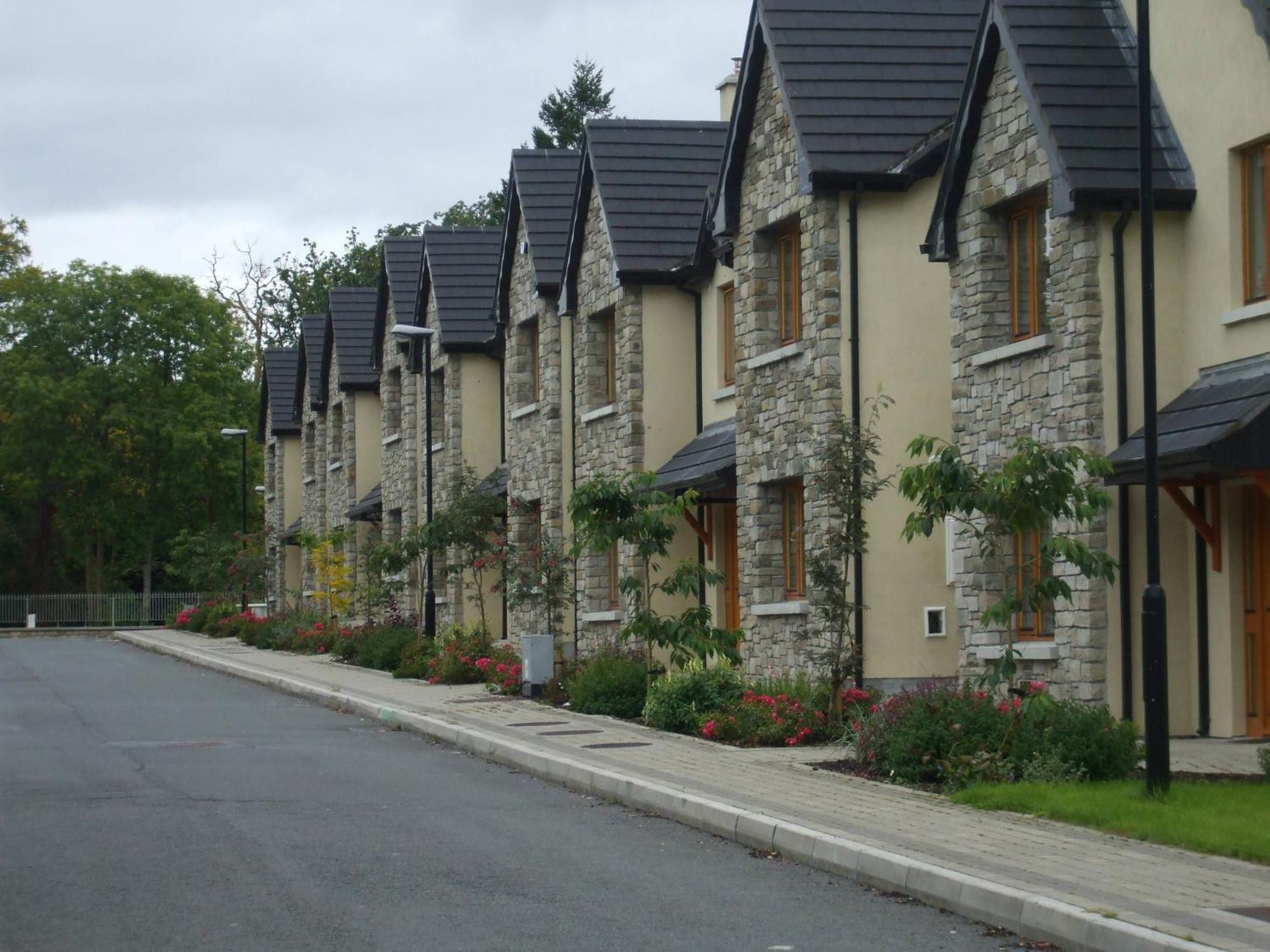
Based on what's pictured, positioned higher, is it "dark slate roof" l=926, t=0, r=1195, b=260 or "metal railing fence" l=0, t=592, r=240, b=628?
"dark slate roof" l=926, t=0, r=1195, b=260

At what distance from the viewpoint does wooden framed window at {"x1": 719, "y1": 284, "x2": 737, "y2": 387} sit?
969 inches

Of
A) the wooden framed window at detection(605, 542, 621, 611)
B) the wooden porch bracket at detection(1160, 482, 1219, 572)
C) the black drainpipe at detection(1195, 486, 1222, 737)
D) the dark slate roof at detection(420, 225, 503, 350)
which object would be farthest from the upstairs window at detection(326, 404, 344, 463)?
the wooden porch bracket at detection(1160, 482, 1219, 572)

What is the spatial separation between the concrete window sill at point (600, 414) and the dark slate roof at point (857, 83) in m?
5.04

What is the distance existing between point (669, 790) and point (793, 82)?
9800mm

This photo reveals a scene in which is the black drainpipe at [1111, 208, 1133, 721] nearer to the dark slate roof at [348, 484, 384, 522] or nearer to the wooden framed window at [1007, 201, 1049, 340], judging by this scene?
the wooden framed window at [1007, 201, 1049, 340]

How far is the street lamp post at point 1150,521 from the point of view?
11.6 metres

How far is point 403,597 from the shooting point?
3916 cm

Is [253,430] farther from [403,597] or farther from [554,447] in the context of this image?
[554,447]

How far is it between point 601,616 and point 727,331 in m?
4.95

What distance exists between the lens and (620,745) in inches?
703

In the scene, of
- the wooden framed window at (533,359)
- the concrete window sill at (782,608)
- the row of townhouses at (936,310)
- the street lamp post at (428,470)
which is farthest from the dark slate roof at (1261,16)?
the street lamp post at (428,470)

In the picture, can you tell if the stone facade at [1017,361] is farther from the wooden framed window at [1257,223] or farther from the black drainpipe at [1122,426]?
the wooden framed window at [1257,223]

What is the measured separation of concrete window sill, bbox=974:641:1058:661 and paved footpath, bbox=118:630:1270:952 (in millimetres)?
1958

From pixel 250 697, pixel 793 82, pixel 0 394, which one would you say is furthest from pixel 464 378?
pixel 0 394
